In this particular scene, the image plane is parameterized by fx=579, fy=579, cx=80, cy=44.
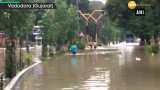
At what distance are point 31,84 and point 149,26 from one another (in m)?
50.6

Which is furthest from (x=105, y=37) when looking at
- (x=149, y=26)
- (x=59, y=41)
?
(x=59, y=41)

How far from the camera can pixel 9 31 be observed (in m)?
28.4

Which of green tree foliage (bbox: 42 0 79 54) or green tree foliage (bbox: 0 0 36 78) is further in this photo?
green tree foliage (bbox: 42 0 79 54)

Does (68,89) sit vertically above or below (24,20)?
below

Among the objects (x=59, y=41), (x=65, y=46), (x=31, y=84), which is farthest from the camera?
(x=65, y=46)

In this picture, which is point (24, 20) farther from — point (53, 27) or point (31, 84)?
point (53, 27)

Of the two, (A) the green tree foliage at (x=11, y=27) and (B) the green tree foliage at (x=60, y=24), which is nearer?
(A) the green tree foliage at (x=11, y=27)

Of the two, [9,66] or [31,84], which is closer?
[31,84]

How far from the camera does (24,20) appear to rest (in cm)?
2862

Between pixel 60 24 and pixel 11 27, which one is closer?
pixel 11 27

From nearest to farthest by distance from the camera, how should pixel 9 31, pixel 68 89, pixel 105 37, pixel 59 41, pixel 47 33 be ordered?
pixel 68 89
pixel 9 31
pixel 47 33
pixel 59 41
pixel 105 37

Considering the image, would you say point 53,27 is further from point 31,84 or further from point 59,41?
point 31,84

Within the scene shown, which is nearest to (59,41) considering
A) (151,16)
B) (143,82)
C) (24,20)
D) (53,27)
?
(53,27)

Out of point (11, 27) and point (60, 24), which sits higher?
point (60, 24)
